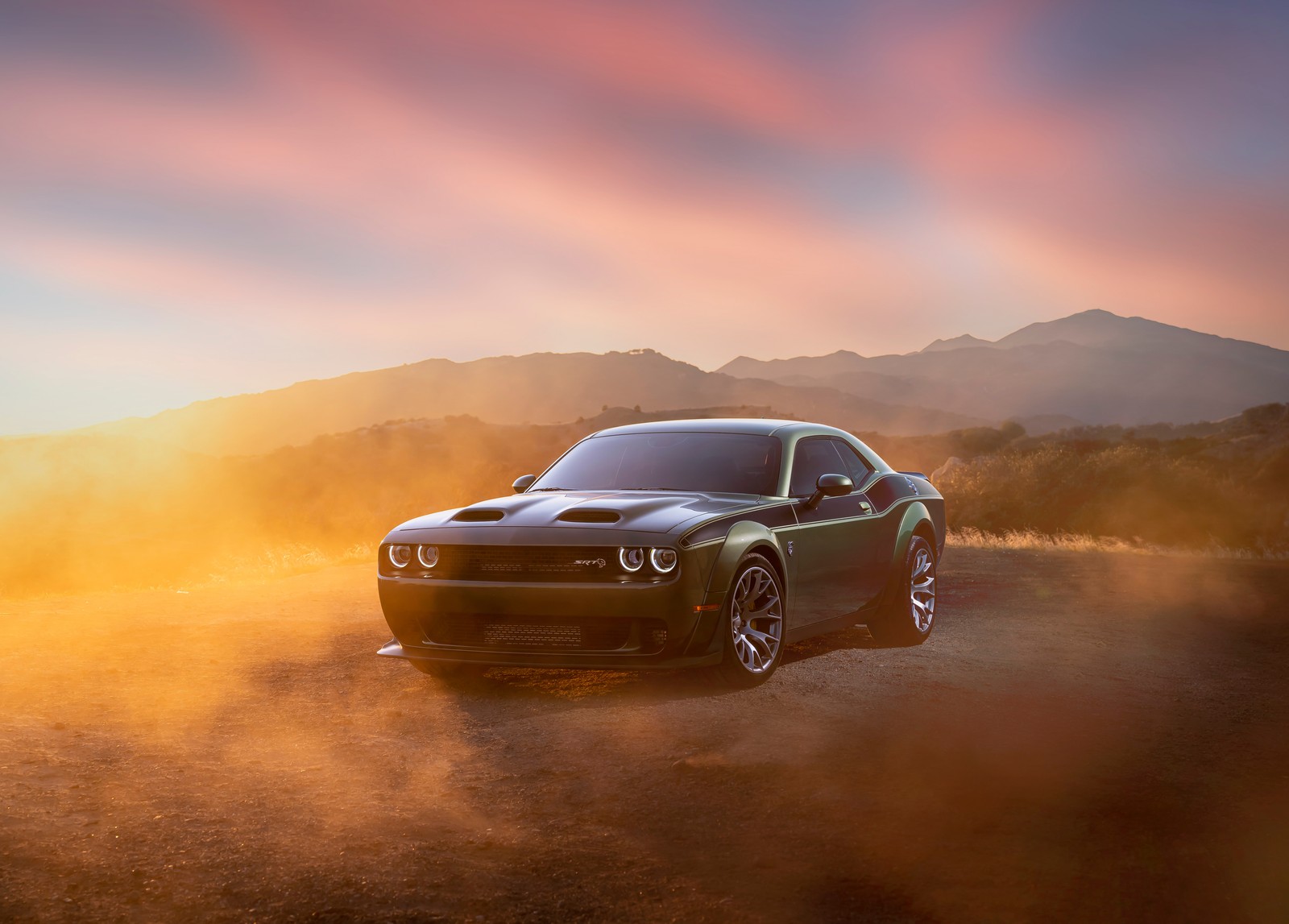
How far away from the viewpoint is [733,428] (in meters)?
8.16

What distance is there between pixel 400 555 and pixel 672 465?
6.73 ft

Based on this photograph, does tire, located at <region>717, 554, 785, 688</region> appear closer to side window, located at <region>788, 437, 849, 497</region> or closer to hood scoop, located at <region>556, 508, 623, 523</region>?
hood scoop, located at <region>556, 508, 623, 523</region>

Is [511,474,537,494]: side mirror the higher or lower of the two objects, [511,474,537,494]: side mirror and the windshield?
the lower

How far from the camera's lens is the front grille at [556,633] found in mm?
6289

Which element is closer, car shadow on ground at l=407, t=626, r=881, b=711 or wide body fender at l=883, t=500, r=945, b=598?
car shadow on ground at l=407, t=626, r=881, b=711

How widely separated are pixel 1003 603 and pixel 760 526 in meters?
5.15

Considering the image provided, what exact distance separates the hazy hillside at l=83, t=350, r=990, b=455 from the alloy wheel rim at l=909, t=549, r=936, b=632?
448 ft

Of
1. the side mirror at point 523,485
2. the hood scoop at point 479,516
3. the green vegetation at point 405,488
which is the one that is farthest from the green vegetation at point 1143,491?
the hood scoop at point 479,516

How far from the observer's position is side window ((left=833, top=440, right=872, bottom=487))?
28.2ft

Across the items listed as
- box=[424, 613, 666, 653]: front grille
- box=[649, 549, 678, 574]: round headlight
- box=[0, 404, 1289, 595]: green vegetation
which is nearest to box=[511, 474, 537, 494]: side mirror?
box=[424, 613, 666, 653]: front grille

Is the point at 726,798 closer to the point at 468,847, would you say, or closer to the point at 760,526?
the point at 468,847

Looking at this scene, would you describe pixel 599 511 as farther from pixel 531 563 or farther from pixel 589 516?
pixel 531 563

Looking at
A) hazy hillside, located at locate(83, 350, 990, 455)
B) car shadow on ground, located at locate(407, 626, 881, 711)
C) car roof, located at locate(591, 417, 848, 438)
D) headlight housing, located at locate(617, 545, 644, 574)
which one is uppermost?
hazy hillside, located at locate(83, 350, 990, 455)

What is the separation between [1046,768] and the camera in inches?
201
